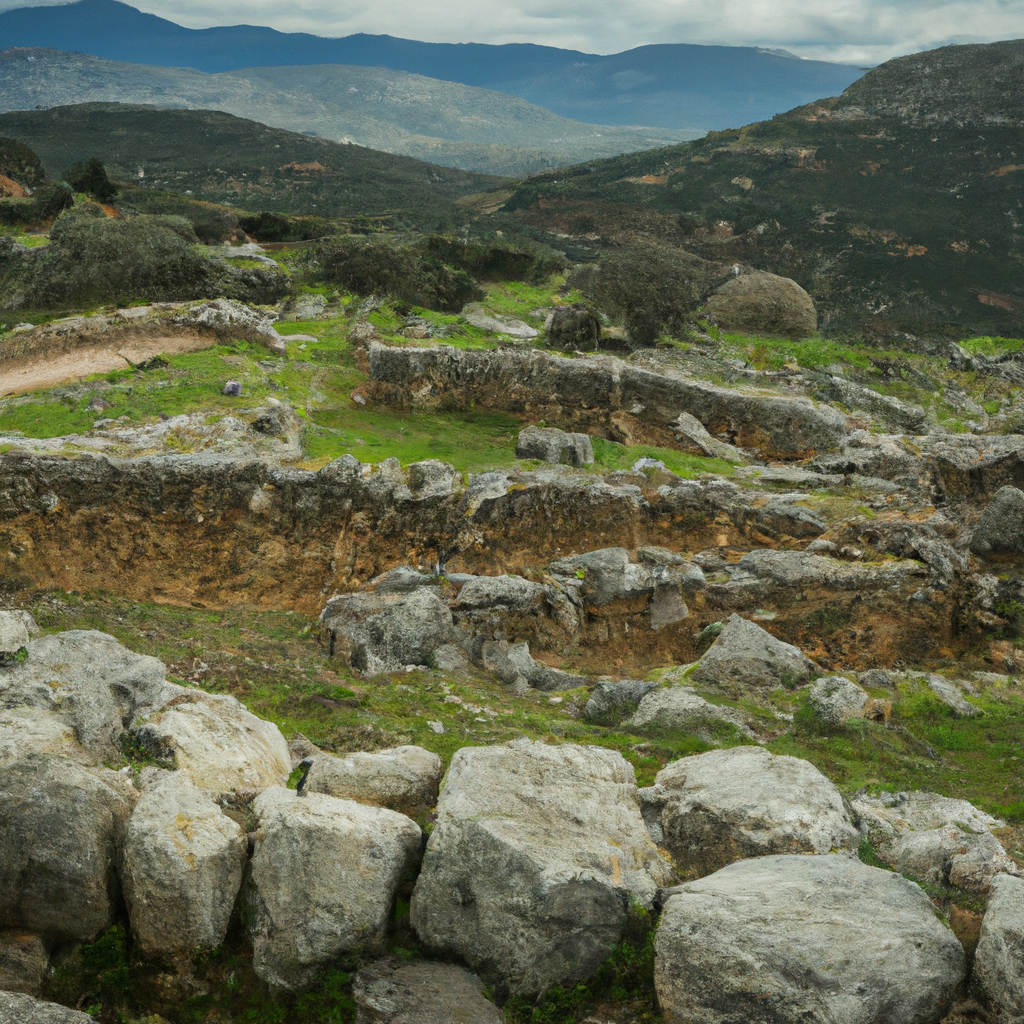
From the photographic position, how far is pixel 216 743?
646cm

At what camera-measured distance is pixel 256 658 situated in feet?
31.4

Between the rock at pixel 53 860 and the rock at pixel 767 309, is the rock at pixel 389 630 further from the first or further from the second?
the rock at pixel 767 309

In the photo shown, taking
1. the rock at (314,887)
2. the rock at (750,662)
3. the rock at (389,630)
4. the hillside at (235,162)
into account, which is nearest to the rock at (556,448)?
the rock at (389,630)

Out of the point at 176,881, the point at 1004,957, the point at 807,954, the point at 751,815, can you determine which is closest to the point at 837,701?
the point at 751,815

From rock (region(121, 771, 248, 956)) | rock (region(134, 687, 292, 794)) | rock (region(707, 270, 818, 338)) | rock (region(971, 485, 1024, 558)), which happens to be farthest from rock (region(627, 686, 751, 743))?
rock (region(707, 270, 818, 338))

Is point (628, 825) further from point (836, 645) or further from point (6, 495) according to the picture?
point (6, 495)

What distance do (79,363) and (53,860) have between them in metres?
14.9

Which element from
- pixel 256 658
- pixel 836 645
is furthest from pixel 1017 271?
pixel 256 658

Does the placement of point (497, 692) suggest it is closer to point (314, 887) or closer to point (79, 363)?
point (314, 887)

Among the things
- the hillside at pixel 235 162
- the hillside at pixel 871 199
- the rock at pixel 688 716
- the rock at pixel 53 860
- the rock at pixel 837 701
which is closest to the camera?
the rock at pixel 53 860

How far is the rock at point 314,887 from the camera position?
15.9 ft

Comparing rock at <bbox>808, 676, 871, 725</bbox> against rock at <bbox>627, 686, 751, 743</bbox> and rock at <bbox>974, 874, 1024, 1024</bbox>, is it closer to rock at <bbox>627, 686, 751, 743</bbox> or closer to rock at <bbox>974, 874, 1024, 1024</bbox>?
rock at <bbox>627, 686, 751, 743</bbox>

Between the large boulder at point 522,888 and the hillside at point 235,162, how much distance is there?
218 feet

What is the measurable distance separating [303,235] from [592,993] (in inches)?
1575
